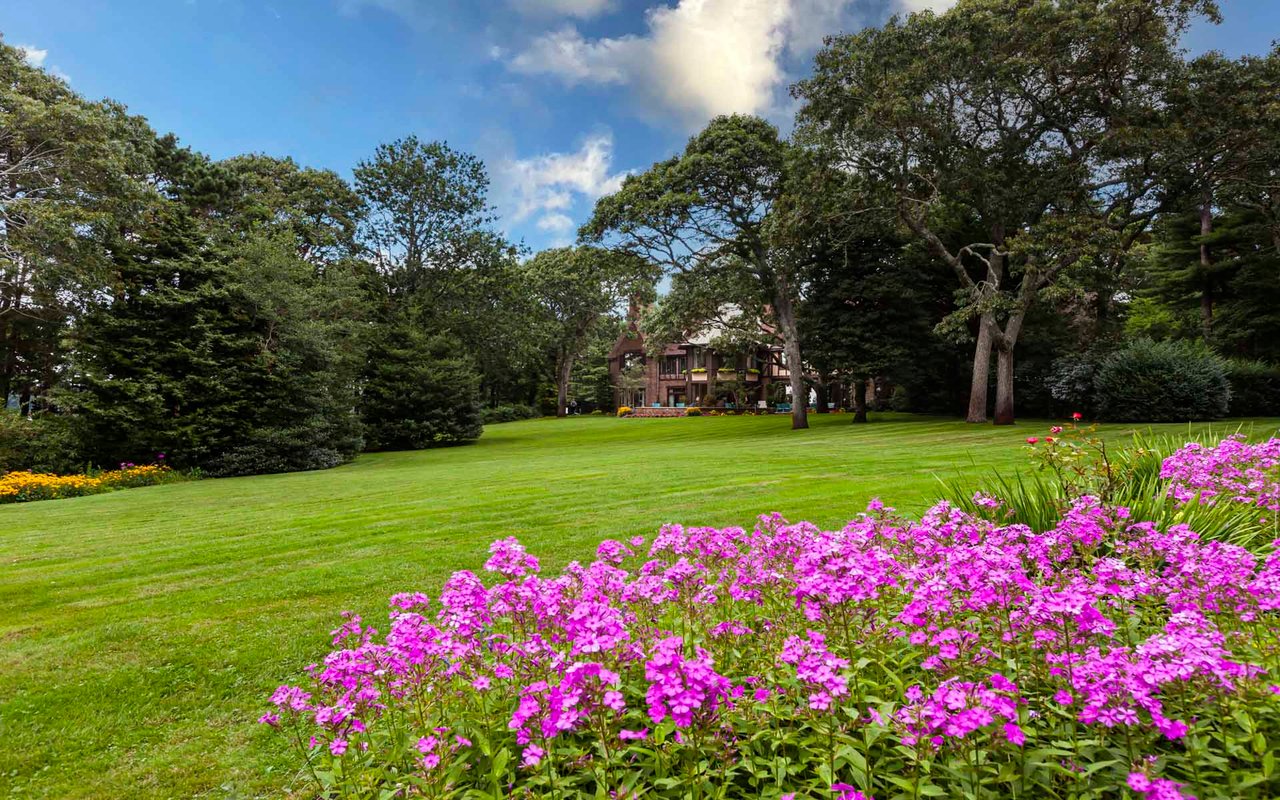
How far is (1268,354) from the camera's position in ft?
78.2

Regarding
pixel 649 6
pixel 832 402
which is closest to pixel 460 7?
pixel 649 6

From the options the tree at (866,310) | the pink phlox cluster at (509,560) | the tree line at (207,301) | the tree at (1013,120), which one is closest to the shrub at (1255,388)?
the tree at (1013,120)

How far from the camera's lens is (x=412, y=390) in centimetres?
2481

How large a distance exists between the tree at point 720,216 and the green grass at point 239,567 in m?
11.8

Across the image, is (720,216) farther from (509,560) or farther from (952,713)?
(952,713)

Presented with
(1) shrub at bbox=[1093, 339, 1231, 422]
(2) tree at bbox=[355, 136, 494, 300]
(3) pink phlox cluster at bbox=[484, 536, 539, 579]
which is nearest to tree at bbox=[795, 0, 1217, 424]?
(1) shrub at bbox=[1093, 339, 1231, 422]

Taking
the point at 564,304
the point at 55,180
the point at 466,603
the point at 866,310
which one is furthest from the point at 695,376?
the point at 466,603

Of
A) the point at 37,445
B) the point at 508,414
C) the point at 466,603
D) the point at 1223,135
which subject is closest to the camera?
the point at 466,603

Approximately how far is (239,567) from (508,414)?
4327 cm

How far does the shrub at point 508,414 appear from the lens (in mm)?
46875

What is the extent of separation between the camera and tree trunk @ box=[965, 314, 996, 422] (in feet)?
67.7

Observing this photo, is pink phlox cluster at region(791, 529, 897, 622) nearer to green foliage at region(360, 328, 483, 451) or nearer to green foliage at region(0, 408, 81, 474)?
green foliage at region(0, 408, 81, 474)

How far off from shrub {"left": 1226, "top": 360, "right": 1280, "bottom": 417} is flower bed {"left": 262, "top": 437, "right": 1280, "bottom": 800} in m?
23.5

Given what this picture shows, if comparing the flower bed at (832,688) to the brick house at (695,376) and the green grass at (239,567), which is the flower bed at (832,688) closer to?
the green grass at (239,567)
